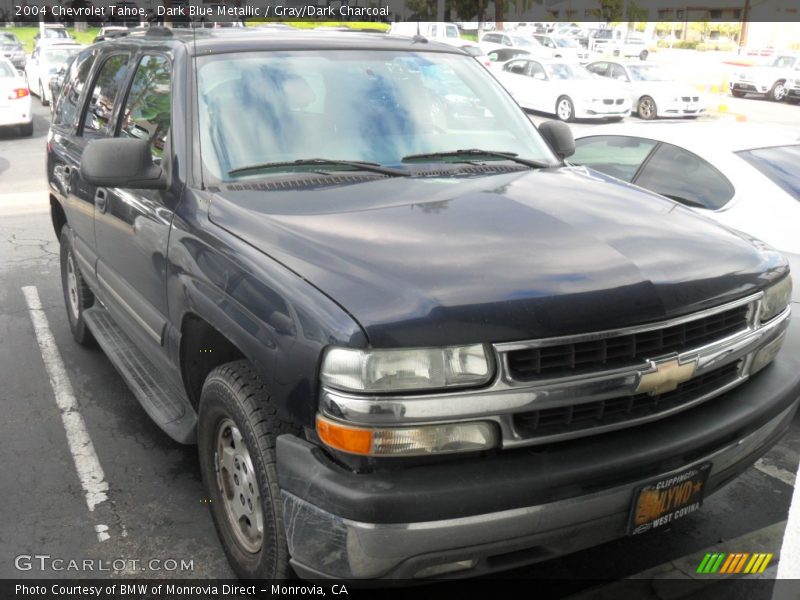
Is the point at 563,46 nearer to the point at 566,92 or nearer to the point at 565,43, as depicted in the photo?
the point at 565,43

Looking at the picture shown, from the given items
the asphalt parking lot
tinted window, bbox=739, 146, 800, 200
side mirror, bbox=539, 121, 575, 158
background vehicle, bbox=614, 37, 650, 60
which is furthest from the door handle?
background vehicle, bbox=614, 37, 650, 60

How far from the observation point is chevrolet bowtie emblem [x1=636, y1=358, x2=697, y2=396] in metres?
2.66

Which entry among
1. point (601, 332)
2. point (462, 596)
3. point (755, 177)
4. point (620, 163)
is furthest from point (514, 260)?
point (620, 163)

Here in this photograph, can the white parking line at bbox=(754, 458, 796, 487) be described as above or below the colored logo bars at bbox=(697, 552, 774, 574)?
below

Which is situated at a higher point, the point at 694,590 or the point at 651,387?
the point at 651,387

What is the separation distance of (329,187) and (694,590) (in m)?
2.11

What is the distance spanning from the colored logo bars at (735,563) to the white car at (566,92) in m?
19.9

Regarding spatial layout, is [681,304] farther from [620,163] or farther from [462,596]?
[620,163]

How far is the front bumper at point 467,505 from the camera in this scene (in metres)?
2.35

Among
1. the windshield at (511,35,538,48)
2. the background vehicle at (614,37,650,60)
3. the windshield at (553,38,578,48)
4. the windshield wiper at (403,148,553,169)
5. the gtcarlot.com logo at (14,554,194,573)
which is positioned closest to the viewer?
the gtcarlot.com logo at (14,554,194,573)

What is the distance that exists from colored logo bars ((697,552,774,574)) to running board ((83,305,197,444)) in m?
2.16

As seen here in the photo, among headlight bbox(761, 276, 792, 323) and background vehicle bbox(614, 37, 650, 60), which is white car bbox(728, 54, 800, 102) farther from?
headlight bbox(761, 276, 792, 323)

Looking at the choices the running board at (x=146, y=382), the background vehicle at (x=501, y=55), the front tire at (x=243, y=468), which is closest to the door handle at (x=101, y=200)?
the running board at (x=146, y=382)

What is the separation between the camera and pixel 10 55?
106 ft
